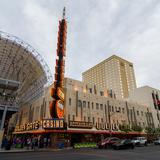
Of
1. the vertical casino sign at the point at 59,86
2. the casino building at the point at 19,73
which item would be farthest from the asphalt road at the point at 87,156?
the casino building at the point at 19,73

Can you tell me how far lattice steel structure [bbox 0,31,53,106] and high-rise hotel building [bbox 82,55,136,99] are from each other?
104m

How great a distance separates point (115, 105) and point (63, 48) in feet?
88.5

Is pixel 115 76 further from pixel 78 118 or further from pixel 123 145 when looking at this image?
pixel 123 145

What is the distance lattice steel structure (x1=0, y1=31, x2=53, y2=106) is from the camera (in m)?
42.7

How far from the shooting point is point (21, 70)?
47406 millimetres

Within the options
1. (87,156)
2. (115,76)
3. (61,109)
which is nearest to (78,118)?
(61,109)

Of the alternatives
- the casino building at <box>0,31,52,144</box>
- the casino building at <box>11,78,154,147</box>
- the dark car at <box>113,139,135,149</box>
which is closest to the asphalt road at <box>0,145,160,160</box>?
the dark car at <box>113,139,135,149</box>

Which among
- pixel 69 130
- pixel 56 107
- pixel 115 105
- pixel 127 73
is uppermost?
pixel 127 73

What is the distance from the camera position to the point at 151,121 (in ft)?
206

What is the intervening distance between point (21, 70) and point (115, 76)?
11476 centimetres

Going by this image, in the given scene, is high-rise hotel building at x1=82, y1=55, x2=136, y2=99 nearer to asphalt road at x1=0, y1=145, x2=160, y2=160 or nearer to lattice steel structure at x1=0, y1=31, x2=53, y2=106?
lattice steel structure at x1=0, y1=31, x2=53, y2=106

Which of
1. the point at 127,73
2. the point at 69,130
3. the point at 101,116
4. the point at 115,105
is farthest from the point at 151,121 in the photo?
the point at 127,73

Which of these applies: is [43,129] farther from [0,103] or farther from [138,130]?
[138,130]

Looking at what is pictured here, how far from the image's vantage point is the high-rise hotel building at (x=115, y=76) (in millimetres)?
145875
